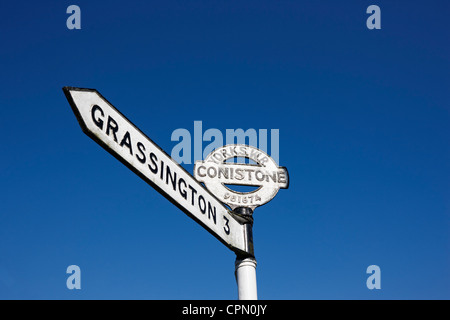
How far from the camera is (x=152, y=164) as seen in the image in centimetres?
286

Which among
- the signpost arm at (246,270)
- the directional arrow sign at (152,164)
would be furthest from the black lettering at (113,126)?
the signpost arm at (246,270)

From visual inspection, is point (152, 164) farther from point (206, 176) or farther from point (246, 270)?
point (246, 270)

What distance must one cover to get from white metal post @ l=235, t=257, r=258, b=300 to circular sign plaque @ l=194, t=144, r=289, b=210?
432 millimetres

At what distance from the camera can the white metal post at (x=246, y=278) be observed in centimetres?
307

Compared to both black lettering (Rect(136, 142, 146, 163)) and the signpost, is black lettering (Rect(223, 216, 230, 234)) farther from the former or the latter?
black lettering (Rect(136, 142, 146, 163))

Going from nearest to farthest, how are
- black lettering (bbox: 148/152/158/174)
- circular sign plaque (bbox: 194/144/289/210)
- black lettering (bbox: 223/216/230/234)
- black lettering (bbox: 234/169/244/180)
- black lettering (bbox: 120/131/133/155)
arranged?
black lettering (bbox: 120/131/133/155) < black lettering (bbox: 148/152/158/174) < black lettering (bbox: 223/216/230/234) < circular sign plaque (bbox: 194/144/289/210) < black lettering (bbox: 234/169/244/180)

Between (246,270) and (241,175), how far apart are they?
803 mm

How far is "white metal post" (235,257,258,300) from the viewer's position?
10.1 ft

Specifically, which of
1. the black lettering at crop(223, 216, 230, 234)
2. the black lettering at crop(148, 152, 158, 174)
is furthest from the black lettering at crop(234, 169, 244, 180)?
the black lettering at crop(148, 152, 158, 174)

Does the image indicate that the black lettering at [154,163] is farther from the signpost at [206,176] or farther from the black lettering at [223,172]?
the black lettering at [223,172]

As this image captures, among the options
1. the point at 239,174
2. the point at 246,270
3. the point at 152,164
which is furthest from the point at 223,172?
the point at 152,164

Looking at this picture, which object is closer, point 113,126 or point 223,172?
point 113,126
